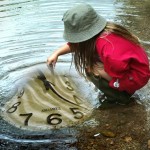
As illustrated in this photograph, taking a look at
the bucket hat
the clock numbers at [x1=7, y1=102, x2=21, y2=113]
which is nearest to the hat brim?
the bucket hat

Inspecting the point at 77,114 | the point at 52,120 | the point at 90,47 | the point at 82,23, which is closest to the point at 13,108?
the point at 52,120

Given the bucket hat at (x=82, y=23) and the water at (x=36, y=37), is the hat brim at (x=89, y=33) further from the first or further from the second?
the water at (x=36, y=37)

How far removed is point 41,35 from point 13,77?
1454 millimetres

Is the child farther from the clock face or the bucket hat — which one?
the clock face

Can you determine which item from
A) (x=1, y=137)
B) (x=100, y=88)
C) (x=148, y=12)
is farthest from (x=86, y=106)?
(x=148, y=12)

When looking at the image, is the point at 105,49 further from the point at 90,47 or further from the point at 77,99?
the point at 77,99

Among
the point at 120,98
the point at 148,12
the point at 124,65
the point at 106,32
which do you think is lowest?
the point at 148,12

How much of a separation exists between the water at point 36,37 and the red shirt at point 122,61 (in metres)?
0.43

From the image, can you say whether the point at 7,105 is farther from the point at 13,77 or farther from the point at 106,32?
the point at 106,32

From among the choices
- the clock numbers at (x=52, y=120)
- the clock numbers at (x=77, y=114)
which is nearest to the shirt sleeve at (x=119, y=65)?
the clock numbers at (x=77, y=114)

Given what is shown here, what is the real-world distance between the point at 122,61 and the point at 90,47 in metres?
0.30

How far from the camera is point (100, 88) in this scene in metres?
3.26

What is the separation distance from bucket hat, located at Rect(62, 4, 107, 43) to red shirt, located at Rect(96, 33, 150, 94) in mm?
92

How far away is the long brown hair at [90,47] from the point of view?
9.64 ft
